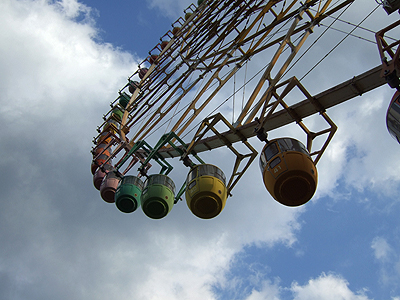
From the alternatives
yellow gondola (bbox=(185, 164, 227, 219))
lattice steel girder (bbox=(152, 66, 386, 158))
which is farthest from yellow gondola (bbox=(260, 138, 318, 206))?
yellow gondola (bbox=(185, 164, 227, 219))

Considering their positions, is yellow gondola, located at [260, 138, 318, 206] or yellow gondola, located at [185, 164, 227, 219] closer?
yellow gondola, located at [260, 138, 318, 206]

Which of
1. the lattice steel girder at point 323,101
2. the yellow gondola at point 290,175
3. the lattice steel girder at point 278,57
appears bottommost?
the yellow gondola at point 290,175

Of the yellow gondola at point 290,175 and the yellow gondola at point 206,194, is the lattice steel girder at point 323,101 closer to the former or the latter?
the yellow gondola at point 290,175

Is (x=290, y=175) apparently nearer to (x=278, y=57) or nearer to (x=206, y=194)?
(x=206, y=194)

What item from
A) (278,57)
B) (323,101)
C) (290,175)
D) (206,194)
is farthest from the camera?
(278,57)

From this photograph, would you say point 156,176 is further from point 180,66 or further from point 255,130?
point 180,66

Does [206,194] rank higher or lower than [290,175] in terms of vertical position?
higher

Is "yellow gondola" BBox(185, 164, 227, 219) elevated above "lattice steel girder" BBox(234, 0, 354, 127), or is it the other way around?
"lattice steel girder" BBox(234, 0, 354, 127)

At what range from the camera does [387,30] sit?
6.98 meters

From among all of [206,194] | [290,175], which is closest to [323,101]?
[290,175]

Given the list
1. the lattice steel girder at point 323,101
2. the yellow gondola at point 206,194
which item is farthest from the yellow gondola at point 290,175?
the yellow gondola at point 206,194

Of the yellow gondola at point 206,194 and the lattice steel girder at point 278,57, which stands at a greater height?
the lattice steel girder at point 278,57

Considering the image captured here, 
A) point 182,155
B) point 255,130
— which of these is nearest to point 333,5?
point 255,130

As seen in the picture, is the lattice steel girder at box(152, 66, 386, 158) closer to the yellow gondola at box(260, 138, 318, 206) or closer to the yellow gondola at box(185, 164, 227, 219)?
the yellow gondola at box(260, 138, 318, 206)
